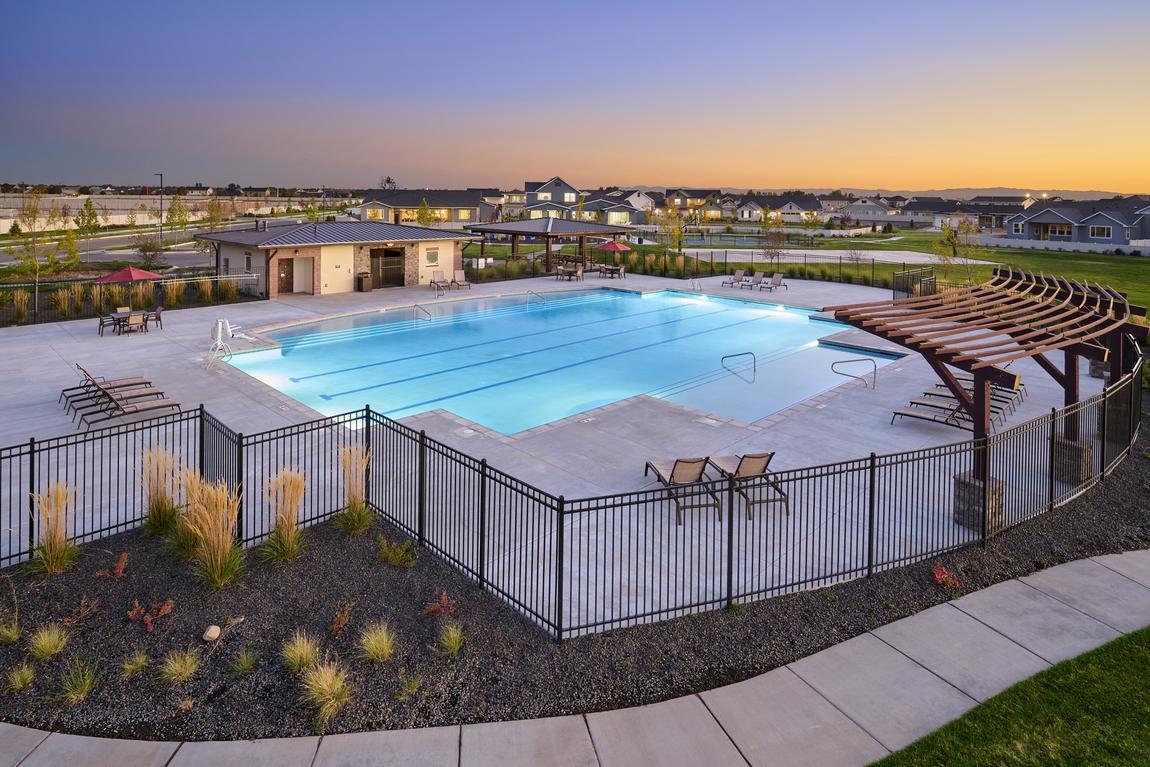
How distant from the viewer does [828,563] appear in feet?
28.2

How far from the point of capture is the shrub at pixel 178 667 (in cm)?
624

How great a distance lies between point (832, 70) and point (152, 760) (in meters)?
53.0


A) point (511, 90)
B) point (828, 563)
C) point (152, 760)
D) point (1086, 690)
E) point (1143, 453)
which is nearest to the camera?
point (152, 760)

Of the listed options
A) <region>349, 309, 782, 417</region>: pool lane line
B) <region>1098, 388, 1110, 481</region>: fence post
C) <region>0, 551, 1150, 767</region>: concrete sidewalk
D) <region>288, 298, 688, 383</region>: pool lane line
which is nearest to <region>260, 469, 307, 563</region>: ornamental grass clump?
<region>0, 551, 1150, 767</region>: concrete sidewalk

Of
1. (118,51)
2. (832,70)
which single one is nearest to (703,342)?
(832,70)

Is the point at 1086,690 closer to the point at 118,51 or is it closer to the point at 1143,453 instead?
the point at 1143,453

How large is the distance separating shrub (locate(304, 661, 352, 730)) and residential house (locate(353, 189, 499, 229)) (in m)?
98.0

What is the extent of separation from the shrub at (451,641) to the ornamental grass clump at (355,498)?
9.57 ft

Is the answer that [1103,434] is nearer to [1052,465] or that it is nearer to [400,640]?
[1052,465]

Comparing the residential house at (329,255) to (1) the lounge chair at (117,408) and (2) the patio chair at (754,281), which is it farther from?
(1) the lounge chair at (117,408)

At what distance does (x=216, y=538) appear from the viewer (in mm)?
7832

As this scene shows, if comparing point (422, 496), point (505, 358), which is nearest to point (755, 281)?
point (505, 358)

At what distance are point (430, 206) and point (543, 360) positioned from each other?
92.0 meters

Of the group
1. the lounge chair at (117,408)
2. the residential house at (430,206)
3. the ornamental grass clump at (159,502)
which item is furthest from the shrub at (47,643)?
the residential house at (430,206)
